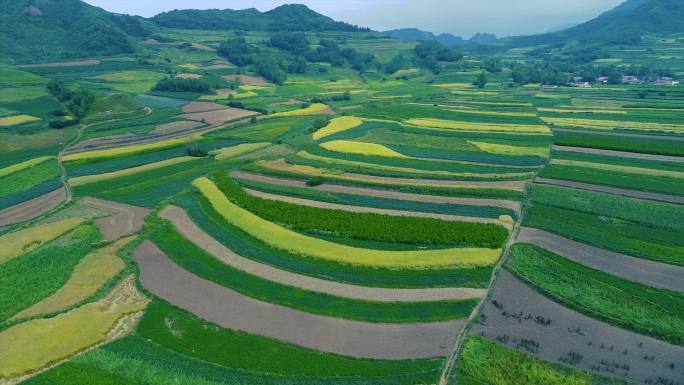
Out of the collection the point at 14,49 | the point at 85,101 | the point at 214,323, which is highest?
the point at 14,49

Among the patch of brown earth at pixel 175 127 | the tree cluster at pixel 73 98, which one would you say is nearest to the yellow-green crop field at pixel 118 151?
the patch of brown earth at pixel 175 127

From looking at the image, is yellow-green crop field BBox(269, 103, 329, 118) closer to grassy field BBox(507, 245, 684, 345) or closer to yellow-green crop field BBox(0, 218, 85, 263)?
yellow-green crop field BBox(0, 218, 85, 263)

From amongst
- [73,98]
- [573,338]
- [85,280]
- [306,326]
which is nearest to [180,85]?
[73,98]

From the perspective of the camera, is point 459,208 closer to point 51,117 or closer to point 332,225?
point 332,225

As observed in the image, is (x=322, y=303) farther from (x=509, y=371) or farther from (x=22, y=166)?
(x=22, y=166)

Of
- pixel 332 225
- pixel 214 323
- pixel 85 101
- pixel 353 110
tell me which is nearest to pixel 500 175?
pixel 332 225

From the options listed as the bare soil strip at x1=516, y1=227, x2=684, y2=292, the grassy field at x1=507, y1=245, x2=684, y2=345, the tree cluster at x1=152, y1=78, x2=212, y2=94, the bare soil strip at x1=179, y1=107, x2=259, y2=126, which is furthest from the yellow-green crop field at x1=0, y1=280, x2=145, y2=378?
the tree cluster at x1=152, y1=78, x2=212, y2=94
